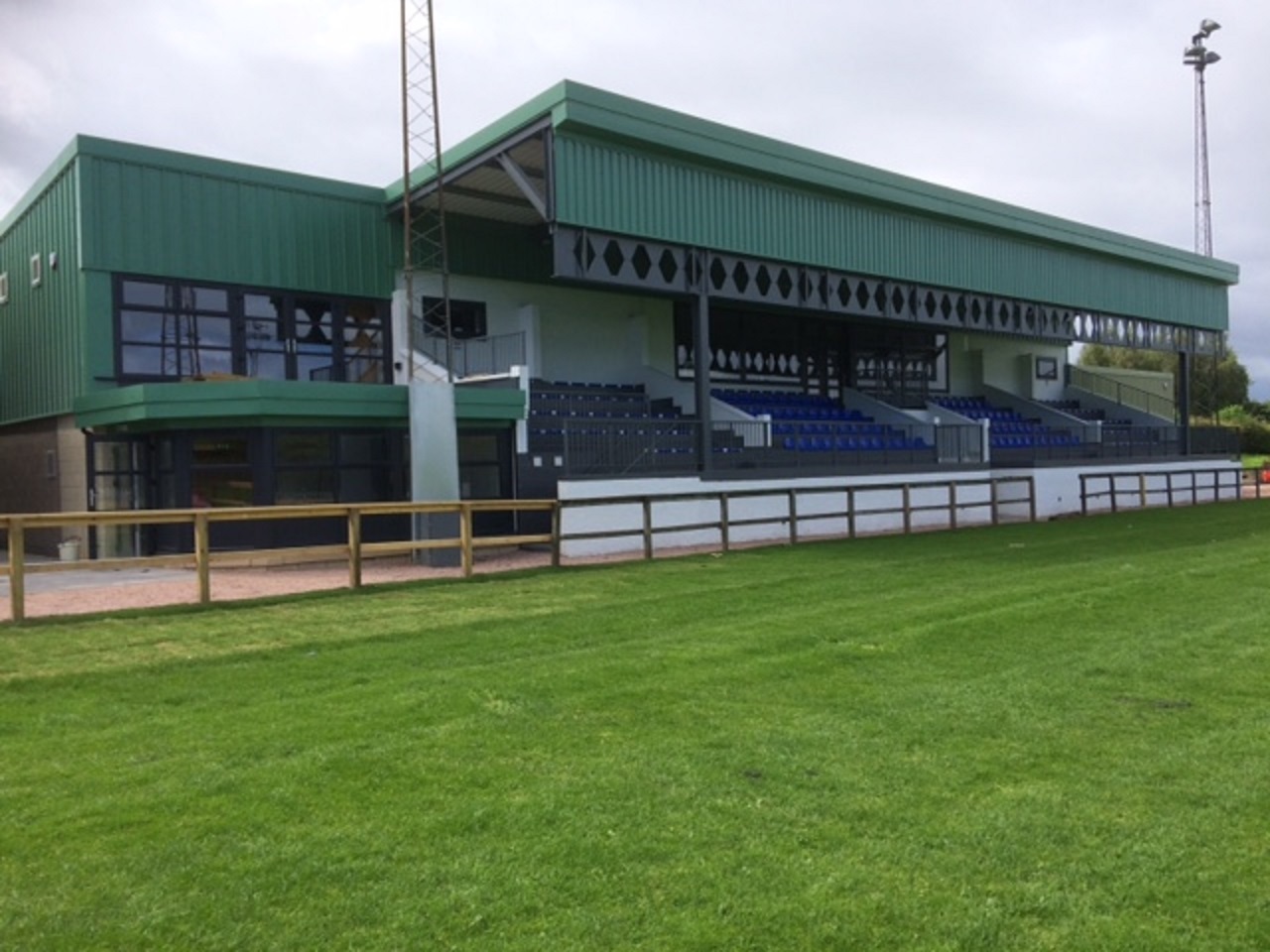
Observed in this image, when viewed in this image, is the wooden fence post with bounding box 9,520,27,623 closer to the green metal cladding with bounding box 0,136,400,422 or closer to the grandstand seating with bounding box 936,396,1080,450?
the green metal cladding with bounding box 0,136,400,422

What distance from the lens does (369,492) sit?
18.1 meters

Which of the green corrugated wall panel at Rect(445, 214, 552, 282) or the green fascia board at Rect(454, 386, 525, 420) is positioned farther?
the green corrugated wall panel at Rect(445, 214, 552, 282)

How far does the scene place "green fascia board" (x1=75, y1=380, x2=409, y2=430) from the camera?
15.9 m

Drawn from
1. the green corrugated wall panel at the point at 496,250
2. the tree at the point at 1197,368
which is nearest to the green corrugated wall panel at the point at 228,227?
the green corrugated wall panel at the point at 496,250

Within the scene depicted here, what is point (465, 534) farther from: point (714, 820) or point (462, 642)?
point (714, 820)

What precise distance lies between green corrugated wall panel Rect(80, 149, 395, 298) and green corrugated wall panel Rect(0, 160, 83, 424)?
600 mm

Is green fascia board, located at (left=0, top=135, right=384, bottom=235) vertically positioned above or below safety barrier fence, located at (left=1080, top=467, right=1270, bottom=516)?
above

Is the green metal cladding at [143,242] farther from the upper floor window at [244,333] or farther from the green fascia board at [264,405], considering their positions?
the green fascia board at [264,405]

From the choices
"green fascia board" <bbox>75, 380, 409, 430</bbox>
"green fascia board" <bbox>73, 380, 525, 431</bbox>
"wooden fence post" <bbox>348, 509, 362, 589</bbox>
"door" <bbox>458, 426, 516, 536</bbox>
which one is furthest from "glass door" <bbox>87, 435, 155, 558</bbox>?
"wooden fence post" <bbox>348, 509, 362, 589</bbox>

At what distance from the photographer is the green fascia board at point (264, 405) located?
52.2ft

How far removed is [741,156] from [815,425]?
20.9 ft

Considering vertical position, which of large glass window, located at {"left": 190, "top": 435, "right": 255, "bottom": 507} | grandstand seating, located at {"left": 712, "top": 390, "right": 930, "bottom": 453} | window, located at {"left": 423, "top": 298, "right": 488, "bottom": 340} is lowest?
large glass window, located at {"left": 190, "top": 435, "right": 255, "bottom": 507}

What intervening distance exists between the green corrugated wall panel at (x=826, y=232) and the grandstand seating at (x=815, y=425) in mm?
3602

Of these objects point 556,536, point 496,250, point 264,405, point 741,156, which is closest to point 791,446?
point 741,156
